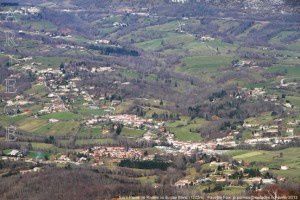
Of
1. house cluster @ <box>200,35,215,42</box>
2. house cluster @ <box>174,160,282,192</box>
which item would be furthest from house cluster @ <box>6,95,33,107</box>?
house cluster @ <box>200,35,215,42</box>

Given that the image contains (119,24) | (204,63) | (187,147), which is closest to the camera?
(187,147)

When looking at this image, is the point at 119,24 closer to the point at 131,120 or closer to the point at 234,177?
the point at 131,120

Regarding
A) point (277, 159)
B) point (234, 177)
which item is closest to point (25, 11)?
point (277, 159)

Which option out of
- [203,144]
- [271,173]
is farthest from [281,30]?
[271,173]

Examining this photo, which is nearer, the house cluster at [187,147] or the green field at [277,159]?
the green field at [277,159]

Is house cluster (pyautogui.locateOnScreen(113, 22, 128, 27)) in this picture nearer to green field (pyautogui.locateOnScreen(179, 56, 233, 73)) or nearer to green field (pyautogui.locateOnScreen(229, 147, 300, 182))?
green field (pyautogui.locateOnScreen(179, 56, 233, 73))

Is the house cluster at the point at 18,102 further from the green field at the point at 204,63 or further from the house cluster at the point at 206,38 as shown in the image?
the house cluster at the point at 206,38

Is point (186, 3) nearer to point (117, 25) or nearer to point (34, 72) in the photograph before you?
point (117, 25)

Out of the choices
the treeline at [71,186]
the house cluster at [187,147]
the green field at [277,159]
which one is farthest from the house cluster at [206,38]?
the treeline at [71,186]
